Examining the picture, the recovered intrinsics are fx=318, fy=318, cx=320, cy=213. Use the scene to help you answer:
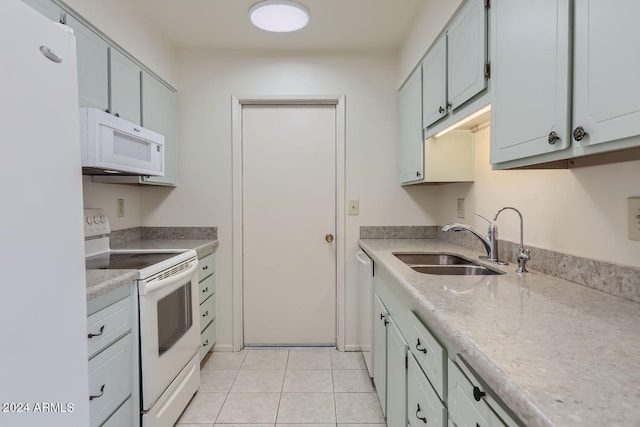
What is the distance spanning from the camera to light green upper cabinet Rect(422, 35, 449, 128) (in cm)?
161

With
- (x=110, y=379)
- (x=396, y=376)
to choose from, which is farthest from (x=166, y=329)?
(x=396, y=376)

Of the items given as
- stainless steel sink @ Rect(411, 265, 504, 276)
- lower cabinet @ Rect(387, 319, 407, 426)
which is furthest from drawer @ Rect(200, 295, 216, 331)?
stainless steel sink @ Rect(411, 265, 504, 276)

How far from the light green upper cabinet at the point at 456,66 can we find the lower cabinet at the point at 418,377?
2.89 feet

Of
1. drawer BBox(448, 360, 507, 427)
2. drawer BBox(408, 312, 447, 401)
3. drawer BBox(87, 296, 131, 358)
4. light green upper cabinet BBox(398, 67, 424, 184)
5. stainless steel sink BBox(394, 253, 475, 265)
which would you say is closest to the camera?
drawer BBox(448, 360, 507, 427)

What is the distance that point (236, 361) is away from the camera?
93.4 inches

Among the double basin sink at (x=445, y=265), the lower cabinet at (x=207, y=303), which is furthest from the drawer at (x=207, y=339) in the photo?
the double basin sink at (x=445, y=265)

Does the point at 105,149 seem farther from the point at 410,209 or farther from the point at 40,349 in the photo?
the point at 410,209

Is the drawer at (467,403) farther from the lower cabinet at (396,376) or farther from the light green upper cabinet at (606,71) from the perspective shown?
the light green upper cabinet at (606,71)

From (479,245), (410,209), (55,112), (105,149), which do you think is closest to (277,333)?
(410,209)

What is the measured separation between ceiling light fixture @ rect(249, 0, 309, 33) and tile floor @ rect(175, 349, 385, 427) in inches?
91.0

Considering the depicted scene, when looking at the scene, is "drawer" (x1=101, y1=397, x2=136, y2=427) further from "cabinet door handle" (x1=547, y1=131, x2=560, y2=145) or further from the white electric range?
"cabinet door handle" (x1=547, y1=131, x2=560, y2=145)

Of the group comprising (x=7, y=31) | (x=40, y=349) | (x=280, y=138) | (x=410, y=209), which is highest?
(x=280, y=138)

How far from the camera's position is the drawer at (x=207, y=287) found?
7.36ft

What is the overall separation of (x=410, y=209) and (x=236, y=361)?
177 cm
